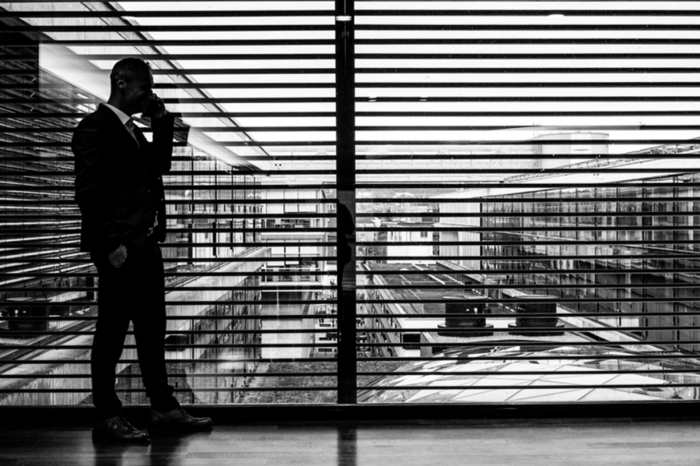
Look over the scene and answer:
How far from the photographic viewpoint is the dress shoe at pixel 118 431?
316 centimetres

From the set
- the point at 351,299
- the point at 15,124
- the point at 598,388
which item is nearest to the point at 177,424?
the point at 351,299

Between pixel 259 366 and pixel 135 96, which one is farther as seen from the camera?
pixel 259 366

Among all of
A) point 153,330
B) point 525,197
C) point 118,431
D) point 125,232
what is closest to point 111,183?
point 125,232

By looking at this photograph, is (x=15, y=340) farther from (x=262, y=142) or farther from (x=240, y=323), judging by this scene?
(x=262, y=142)

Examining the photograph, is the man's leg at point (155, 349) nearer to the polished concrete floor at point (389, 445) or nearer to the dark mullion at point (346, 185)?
the polished concrete floor at point (389, 445)

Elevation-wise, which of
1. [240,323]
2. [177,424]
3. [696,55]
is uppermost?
[696,55]

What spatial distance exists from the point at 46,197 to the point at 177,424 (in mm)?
1579

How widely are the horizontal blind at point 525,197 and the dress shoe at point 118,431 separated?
1.25m

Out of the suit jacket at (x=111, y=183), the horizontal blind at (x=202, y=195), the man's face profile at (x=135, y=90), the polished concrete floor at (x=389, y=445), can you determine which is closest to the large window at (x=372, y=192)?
the horizontal blind at (x=202, y=195)

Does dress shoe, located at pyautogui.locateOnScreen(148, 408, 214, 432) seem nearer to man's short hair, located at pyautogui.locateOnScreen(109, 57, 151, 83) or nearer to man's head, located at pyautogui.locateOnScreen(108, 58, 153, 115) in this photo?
man's head, located at pyautogui.locateOnScreen(108, 58, 153, 115)

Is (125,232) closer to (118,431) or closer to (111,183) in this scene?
(111,183)

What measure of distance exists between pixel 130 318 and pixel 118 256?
391 mm

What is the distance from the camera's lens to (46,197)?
3736 mm

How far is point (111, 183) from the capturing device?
311 cm
